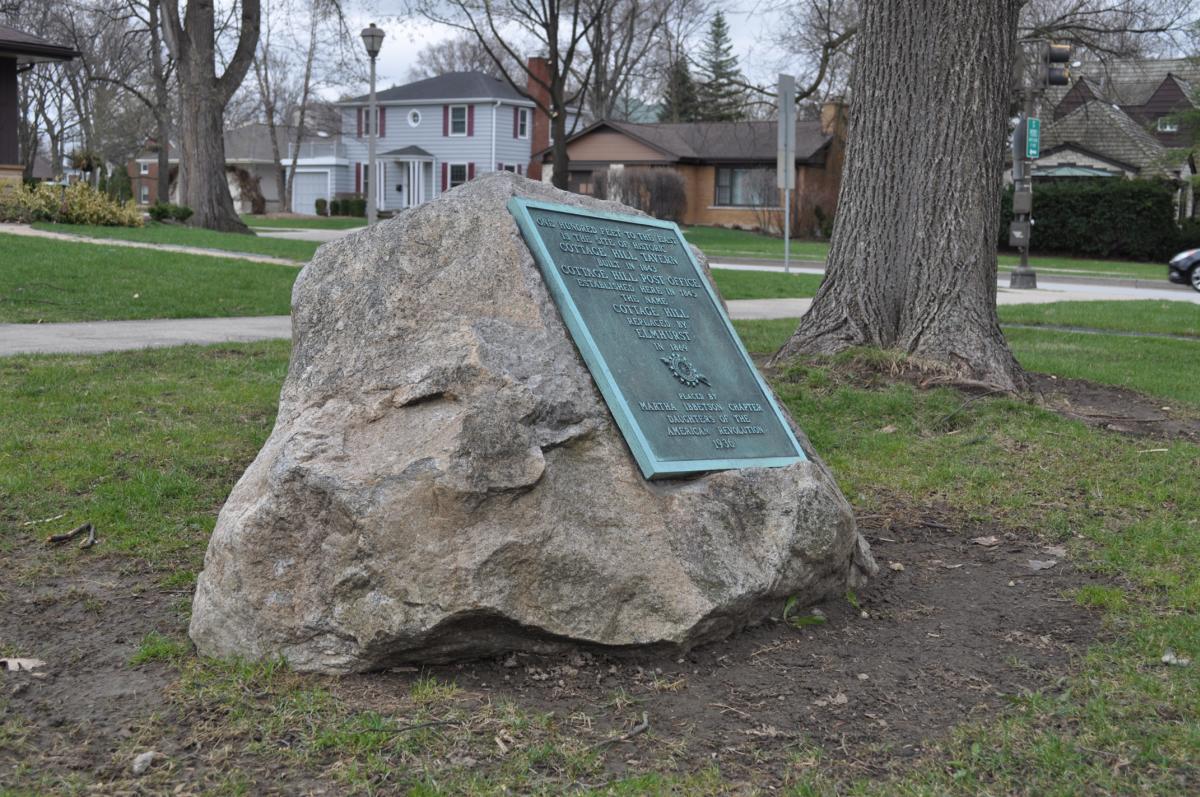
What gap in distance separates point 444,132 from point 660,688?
52416 mm

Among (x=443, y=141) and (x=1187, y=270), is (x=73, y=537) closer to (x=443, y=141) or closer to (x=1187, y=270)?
(x=1187, y=270)

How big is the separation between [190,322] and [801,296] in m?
8.36

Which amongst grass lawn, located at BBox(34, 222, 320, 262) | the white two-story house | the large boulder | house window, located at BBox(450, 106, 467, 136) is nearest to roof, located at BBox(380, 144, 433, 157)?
the white two-story house

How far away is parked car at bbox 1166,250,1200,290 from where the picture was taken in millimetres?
22453

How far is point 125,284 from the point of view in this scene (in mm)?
12992

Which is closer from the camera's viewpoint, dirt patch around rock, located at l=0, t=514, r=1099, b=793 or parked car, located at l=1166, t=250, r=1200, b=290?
dirt patch around rock, located at l=0, t=514, r=1099, b=793

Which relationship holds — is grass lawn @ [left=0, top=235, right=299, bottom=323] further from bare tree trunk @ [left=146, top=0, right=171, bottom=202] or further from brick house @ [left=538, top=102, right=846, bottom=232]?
brick house @ [left=538, top=102, right=846, bottom=232]

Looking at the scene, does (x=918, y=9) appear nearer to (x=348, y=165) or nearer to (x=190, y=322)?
→ (x=190, y=322)

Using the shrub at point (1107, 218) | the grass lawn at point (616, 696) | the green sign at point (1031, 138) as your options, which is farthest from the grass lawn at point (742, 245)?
the grass lawn at point (616, 696)

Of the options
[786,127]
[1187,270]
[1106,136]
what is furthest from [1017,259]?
[1106,136]

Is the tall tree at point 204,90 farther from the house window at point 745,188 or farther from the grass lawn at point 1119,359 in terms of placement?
the house window at point 745,188

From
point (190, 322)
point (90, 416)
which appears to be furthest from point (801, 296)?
point (90, 416)

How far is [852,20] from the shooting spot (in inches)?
1363

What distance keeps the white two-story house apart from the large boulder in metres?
48.7
